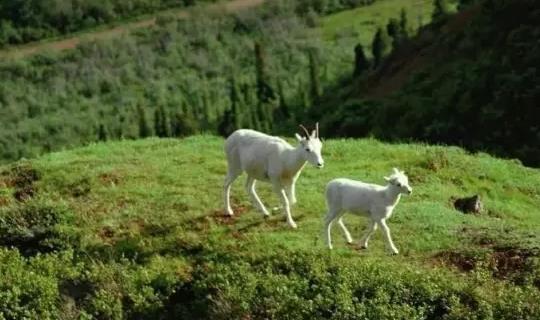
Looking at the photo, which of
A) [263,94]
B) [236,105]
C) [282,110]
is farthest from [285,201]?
[263,94]

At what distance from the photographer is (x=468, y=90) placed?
35.6 meters

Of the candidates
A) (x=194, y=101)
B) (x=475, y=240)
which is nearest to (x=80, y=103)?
(x=194, y=101)

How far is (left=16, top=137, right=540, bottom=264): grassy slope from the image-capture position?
57.1ft

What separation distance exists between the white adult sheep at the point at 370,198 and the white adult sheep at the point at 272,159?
1.96 feet

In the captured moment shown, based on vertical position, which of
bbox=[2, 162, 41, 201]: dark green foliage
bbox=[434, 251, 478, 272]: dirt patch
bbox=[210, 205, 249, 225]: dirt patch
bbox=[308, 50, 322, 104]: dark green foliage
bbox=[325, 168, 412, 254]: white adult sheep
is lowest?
bbox=[308, 50, 322, 104]: dark green foliage

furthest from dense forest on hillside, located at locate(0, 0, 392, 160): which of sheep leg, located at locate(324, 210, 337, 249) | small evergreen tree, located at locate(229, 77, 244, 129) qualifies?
sheep leg, located at locate(324, 210, 337, 249)

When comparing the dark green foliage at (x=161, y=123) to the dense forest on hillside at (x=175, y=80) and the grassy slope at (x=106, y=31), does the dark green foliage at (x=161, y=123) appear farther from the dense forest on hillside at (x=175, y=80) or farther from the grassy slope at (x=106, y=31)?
the grassy slope at (x=106, y=31)

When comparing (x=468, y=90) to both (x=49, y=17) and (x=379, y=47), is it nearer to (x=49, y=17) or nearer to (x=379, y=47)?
(x=379, y=47)

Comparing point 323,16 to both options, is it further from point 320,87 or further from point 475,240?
point 475,240

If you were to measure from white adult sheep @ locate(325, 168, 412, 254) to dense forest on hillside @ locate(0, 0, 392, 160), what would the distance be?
42.5 m

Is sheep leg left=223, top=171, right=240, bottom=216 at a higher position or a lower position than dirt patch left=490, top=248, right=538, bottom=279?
higher

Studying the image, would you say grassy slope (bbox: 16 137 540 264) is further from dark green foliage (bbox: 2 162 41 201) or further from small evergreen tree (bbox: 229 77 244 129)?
small evergreen tree (bbox: 229 77 244 129)

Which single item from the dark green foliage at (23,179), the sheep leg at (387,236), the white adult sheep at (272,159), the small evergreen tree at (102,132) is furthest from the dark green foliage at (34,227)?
the small evergreen tree at (102,132)

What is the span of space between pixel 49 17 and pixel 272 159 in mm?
80844
